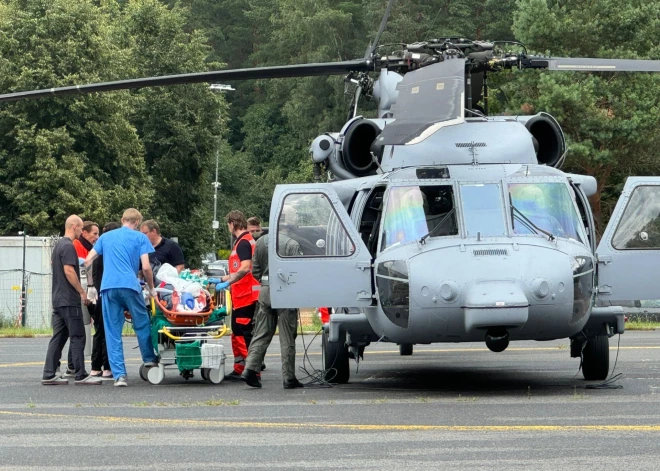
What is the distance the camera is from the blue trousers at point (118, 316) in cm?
1547

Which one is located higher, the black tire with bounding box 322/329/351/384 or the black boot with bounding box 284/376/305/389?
the black tire with bounding box 322/329/351/384

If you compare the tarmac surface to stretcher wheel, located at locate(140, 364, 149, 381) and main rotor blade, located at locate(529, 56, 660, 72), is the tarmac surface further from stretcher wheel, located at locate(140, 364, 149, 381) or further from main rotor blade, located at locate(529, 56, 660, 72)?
main rotor blade, located at locate(529, 56, 660, 72)

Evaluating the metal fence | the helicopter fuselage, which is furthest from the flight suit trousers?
the metal fence

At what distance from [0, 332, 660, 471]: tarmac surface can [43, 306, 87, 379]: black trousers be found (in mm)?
334

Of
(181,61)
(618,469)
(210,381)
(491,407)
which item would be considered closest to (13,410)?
(210,381)

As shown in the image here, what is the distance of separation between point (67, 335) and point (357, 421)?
18.4 feet

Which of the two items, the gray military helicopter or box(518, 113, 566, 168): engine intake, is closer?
the gray military helicopter

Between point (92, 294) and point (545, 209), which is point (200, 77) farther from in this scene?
point (545, 209)

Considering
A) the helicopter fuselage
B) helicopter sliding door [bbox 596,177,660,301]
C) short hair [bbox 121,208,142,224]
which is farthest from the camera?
short hair [bbox 121,208,142,224]

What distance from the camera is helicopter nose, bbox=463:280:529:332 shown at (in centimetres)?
1288

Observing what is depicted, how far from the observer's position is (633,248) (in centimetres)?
1425

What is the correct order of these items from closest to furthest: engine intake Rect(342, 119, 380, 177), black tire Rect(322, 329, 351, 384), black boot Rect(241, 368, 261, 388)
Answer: black boot Rect(241, 368, 261, 388)
black tire Rect(322, 329, 351, 384)
engine intake Rect(342, 119, 380, 177)

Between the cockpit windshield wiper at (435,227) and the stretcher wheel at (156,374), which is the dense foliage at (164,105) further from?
the cockpit windshield wiper at (435,227)

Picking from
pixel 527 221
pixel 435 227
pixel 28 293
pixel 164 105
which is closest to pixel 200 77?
pixel 435 227
